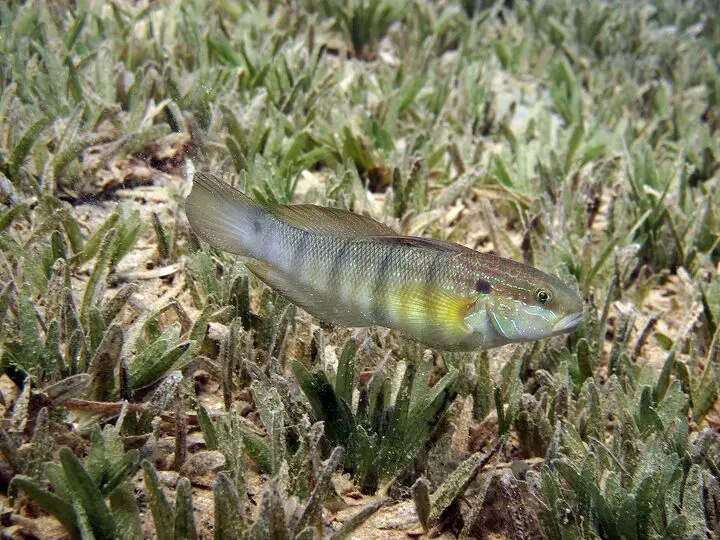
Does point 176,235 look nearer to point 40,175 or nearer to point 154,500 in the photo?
point 40,175

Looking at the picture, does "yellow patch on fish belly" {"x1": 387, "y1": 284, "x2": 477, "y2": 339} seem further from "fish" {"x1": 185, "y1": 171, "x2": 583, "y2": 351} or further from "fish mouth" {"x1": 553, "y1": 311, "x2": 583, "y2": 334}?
"fish mouth" {"x1": 553, "y1": 311, "x2": 583, "y2": 334}

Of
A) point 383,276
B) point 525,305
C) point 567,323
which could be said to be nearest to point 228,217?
point 383,276

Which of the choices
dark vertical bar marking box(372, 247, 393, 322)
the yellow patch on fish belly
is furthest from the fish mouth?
dark vertical bar marking box(372, 247, 393, 322)

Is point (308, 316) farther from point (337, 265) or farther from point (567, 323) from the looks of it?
point (567, 323)

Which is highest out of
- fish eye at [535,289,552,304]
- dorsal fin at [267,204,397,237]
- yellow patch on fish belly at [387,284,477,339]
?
dorsal fin at [267,204,397,237]

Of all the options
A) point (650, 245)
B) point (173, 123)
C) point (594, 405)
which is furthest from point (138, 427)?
point (650, 245)

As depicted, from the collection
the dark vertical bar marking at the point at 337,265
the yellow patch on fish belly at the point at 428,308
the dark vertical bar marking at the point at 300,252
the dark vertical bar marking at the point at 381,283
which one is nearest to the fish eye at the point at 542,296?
the yellow patch on fish belly at the point at 428,308

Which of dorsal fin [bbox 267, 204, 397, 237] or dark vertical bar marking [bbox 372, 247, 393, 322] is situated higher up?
dorsal fin [bbox 267, 204, 397, 237]
